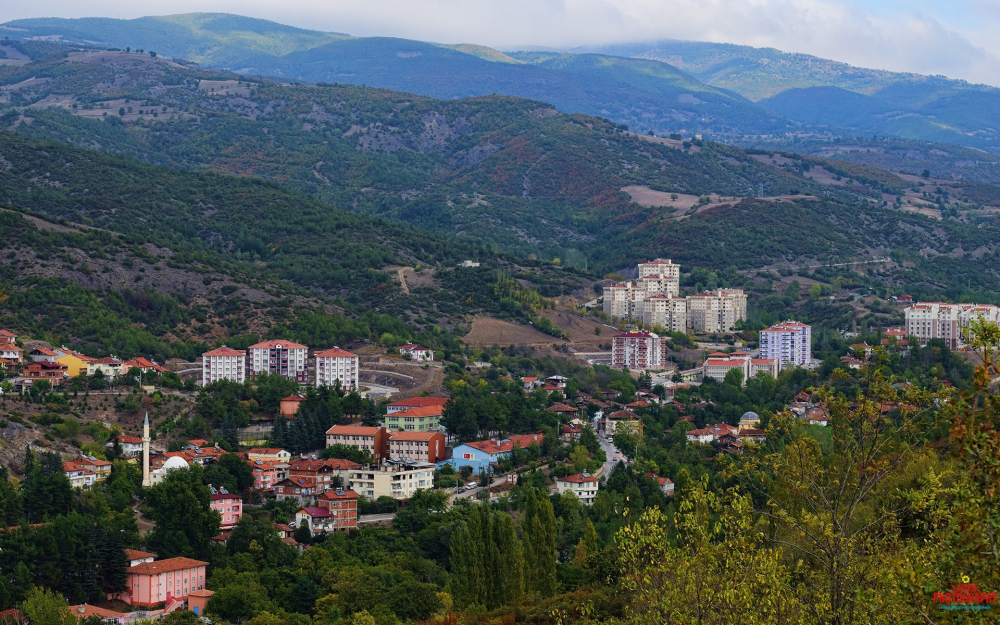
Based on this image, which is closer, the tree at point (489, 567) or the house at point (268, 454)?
the tree at point (489, 567)

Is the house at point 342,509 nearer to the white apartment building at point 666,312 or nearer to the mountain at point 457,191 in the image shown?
the mountain at point 457,191

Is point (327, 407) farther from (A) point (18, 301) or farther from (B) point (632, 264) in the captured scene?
(B) point (632, 264)

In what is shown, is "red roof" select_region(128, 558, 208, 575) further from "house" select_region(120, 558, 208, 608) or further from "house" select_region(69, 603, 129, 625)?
"house" select_region(69, 603, 129, 625)

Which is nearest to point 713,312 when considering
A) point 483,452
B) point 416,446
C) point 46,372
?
point 483,452

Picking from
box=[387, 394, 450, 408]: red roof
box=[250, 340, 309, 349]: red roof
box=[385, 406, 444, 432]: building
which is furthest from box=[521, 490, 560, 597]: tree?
box=[250, 340, 309, 349]: red roof

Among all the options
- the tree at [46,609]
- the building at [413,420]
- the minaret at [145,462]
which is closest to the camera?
the tree at [46,609]

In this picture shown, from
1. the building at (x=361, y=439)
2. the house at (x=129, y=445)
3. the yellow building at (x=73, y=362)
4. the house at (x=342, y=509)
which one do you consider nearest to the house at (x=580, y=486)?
the building at (x=361, y=439)
